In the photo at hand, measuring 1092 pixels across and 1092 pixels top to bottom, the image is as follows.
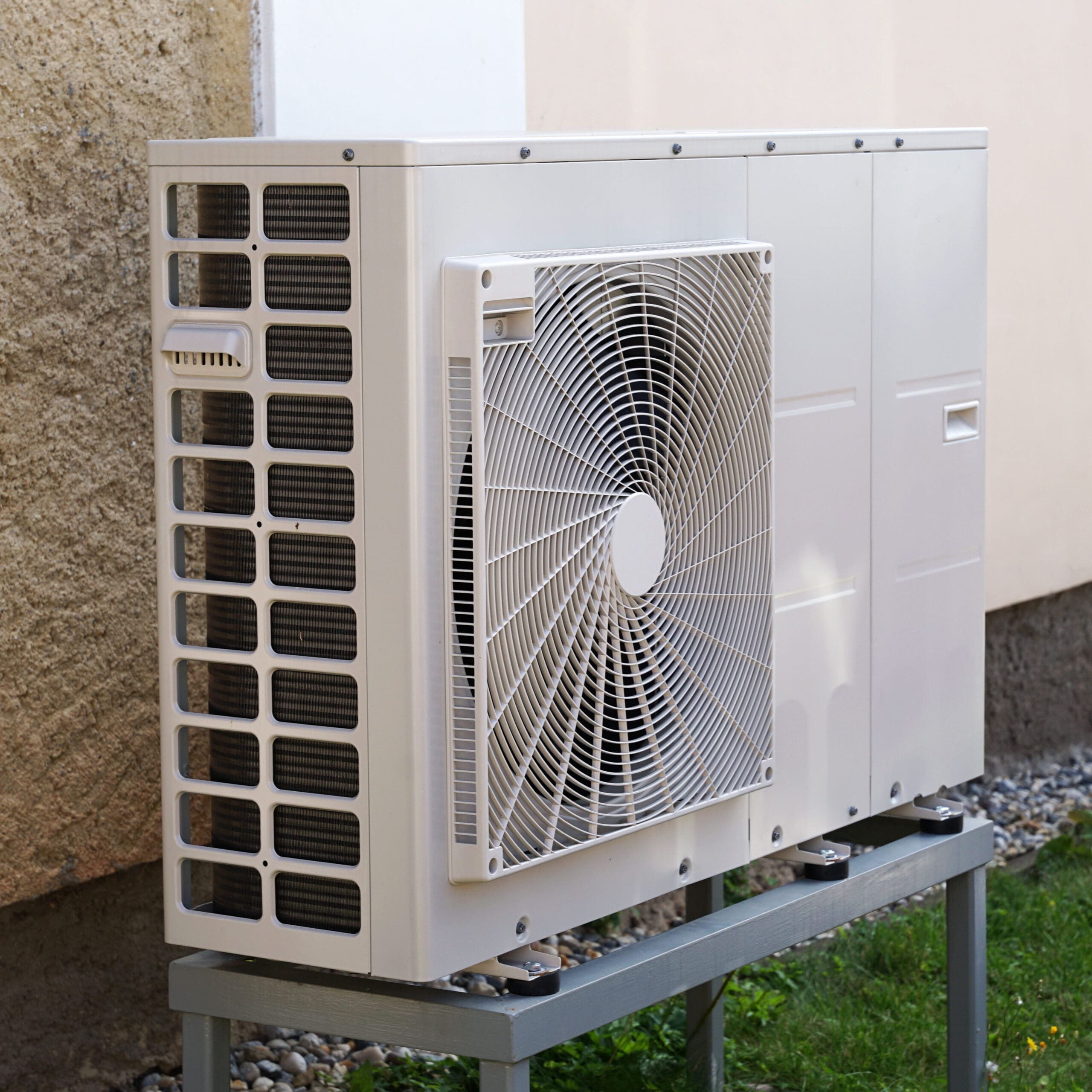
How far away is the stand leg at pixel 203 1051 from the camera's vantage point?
2244 mm

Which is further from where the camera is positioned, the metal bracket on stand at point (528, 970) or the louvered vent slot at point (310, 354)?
the metal bracket on stand at point (528, 970)

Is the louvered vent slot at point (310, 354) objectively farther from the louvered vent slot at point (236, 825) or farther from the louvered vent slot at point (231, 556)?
the louvered vent slot at point (236, 825)

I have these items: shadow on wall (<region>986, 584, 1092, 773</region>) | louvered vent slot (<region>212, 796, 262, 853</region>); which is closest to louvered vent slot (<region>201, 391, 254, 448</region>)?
louvered vent slot (<region>212, 796, 262, 853</region>)

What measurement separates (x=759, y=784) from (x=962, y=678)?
673 millimetres

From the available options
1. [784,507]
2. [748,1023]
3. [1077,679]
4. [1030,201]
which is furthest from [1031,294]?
[784,507]

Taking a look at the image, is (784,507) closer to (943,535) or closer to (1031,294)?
(943,535)

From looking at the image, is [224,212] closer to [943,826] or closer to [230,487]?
[230,487]

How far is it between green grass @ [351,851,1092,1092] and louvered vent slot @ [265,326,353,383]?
5.02 ft

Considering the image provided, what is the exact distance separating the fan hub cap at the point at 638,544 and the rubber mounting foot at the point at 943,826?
0.98 metres

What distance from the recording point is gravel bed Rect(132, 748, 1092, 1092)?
10.6 ft

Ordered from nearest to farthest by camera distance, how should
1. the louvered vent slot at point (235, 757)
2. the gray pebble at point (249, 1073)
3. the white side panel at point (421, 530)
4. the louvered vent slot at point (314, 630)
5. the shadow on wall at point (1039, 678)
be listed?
the white side panel at point (421, 530), the louvered vent slot at point (314, 630), the louvered vent slot at point (235, 757), the gray pebble at point (249, 1073), the shadow on wall at point (1039, 678)

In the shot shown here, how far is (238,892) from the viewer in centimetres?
213

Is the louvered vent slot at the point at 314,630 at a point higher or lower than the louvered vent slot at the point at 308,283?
lower

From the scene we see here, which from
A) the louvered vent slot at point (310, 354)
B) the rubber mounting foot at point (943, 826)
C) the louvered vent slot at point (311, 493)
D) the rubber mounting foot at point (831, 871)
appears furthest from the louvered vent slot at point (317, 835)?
the rubber mounting foot at point (943, 826)
